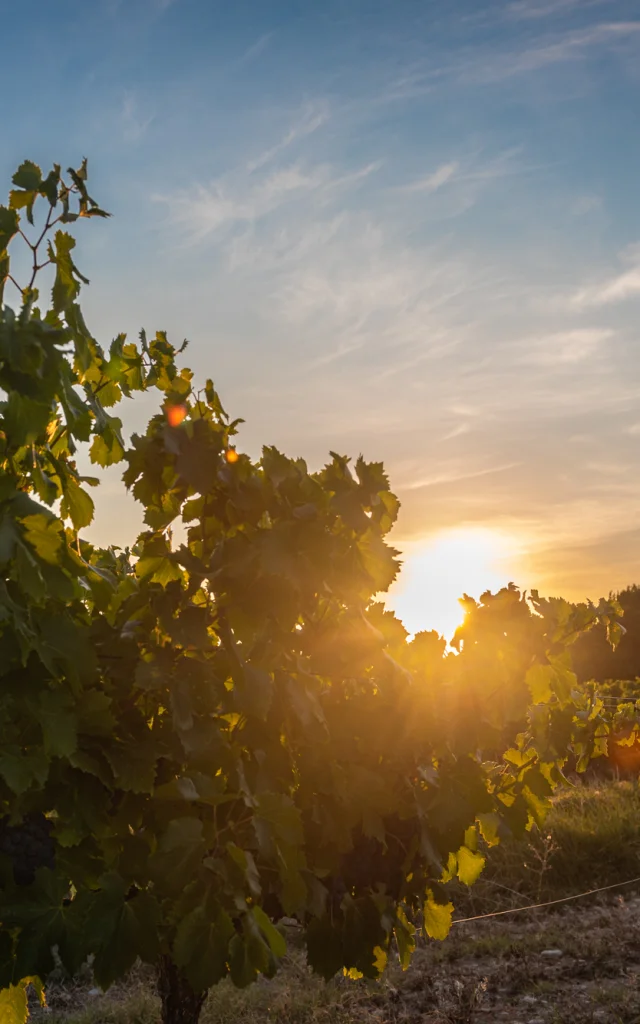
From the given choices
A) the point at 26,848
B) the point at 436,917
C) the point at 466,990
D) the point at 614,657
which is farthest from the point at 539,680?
the point at 614,657

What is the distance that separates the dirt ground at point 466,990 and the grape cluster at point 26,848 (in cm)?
298

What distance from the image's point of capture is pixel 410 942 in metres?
2.74

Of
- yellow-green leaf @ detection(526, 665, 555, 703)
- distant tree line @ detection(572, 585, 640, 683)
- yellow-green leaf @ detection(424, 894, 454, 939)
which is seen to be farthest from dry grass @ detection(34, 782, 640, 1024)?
distant tree line @ detection(572, 585, 640, 683)

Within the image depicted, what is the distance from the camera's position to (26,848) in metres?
2.32

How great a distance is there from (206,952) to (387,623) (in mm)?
1050

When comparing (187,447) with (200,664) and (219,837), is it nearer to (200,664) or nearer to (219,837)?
(200,664)

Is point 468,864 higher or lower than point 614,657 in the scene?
lower

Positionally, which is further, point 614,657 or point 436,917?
point 614,657

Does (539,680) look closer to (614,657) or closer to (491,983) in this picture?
(491,983)

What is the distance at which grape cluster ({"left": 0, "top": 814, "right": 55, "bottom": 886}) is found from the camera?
7.61 ft

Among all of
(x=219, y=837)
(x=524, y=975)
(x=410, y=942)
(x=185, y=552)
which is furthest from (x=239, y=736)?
(x=524, y=975)

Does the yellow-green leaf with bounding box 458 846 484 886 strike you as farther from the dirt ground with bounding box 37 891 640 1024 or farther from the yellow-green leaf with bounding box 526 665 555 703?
the dirt ground with bounding box 37 891 640 1024

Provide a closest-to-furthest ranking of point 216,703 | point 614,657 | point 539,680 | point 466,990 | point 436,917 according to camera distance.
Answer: point 216,703, point 539,680, point 436,917, point 466,990, point 614,657

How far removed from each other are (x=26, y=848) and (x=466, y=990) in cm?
336
